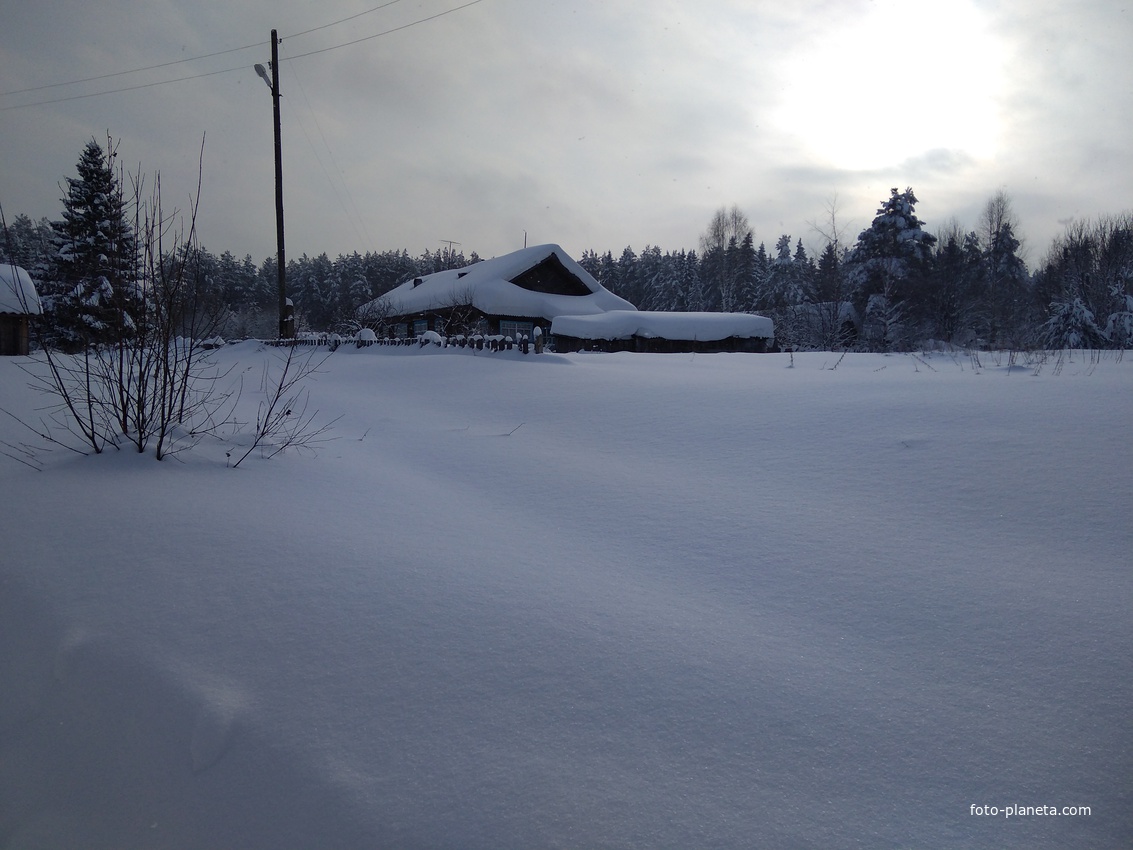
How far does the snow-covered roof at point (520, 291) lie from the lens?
68.9ft

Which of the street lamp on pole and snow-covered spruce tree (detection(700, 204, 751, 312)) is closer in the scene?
the street lamp on pole

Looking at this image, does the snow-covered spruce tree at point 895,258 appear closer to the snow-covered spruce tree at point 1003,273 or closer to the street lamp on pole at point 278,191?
the snow-covered spruce tree at point 1003,273

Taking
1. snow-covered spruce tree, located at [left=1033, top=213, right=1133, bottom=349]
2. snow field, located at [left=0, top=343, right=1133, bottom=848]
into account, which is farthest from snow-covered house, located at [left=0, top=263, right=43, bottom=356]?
snow-covered spruce tree, located at [left=1033, top=213, right=1133, bottom=349]

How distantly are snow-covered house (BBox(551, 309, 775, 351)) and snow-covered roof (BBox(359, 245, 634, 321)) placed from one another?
286cm

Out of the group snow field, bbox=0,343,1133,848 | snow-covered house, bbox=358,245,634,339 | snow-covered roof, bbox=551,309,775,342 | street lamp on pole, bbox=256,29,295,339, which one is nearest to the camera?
snow field, bbox=0,343,1133,848

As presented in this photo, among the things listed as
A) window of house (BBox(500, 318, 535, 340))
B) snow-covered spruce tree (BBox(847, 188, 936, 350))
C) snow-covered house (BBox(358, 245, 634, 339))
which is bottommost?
window of house (BBox(500, 318, 535, 340))

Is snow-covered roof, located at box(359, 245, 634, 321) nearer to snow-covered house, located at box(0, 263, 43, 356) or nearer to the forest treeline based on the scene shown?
the forest treeline

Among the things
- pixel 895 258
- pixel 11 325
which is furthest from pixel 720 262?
pixel 11 325

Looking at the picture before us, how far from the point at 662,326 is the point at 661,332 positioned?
211 mm

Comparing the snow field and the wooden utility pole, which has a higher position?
the wooden utility pole

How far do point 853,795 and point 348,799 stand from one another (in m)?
1.23

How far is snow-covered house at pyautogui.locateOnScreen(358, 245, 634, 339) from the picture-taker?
2091cm

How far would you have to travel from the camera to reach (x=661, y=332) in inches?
714

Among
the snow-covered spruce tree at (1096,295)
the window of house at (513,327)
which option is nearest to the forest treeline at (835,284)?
the snow-covered spruce tree at (1096,295)
